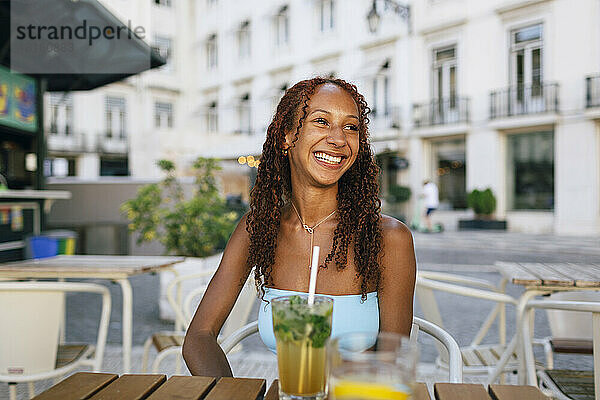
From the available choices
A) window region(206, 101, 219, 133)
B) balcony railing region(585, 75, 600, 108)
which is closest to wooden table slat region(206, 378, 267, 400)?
balcony railing region(585, 75, 600, 108)

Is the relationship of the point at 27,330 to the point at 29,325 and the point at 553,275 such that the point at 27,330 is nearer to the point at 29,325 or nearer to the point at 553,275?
the point at 29,325

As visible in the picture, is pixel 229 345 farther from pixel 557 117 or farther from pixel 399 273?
pixel 557 117

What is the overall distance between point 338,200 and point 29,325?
1.34 metres

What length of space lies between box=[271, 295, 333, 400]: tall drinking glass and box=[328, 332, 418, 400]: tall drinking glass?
175 millimetres

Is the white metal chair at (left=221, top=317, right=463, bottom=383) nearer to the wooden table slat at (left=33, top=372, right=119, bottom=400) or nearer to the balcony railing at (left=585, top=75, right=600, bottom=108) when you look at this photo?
the wooden table slat at (left=33, top=372, right=119, bottom=400)

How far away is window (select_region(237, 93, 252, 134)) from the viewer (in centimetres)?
2248

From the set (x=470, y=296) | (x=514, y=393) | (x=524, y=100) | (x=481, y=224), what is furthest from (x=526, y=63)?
(x=514, y=393)

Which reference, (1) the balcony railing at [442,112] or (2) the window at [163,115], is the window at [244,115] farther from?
(1) the balcony railing at [442,112]

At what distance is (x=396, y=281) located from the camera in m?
1.64

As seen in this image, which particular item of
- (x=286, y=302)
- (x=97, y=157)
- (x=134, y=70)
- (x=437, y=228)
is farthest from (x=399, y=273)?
(x=97, y=157)

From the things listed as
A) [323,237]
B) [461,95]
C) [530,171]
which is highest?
[461,95]

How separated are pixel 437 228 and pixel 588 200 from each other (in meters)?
3.66

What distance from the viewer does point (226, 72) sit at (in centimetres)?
2331

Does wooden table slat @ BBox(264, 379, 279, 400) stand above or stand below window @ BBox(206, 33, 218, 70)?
below
